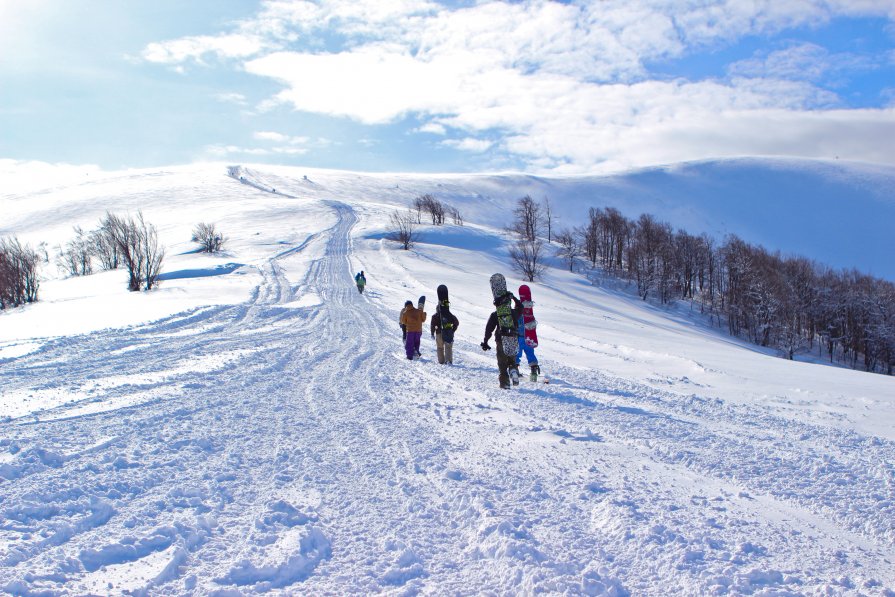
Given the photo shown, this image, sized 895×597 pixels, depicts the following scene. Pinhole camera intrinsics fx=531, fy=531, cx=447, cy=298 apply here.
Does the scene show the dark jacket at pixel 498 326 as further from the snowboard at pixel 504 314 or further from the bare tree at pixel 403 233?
the bare tree at pixel 403 233

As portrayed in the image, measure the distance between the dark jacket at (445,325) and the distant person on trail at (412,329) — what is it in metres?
0.43

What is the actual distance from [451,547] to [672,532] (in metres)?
1.52

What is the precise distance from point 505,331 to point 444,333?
2.27 m

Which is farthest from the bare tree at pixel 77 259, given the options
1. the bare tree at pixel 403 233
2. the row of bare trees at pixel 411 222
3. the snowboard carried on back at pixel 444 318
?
the snowboard carried on back at pixel 444 318

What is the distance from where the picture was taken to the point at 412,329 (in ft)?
37.3

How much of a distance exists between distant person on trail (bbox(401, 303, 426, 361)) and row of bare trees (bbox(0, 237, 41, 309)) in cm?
2629

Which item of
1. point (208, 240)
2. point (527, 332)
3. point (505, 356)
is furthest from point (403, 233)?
point (505, 356)

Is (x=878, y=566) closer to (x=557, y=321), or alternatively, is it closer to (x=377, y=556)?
(x=377, y=556)

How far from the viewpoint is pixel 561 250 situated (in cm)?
7106

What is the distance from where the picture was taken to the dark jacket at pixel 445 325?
10.8 metres

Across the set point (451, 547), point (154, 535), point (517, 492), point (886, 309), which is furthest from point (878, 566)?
point (886, 309)

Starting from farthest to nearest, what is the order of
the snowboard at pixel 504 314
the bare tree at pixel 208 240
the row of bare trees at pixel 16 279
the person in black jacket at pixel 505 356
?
the bare tree at pixel 208 240 → the row of bare trees at pixel 16 279 → the snowboard at pixel 504 314 → the person in black jacket at pixel 505 356

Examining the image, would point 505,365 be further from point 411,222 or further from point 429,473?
point 411,222

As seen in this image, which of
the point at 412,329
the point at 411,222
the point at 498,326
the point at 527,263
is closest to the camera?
the point at 498,326
